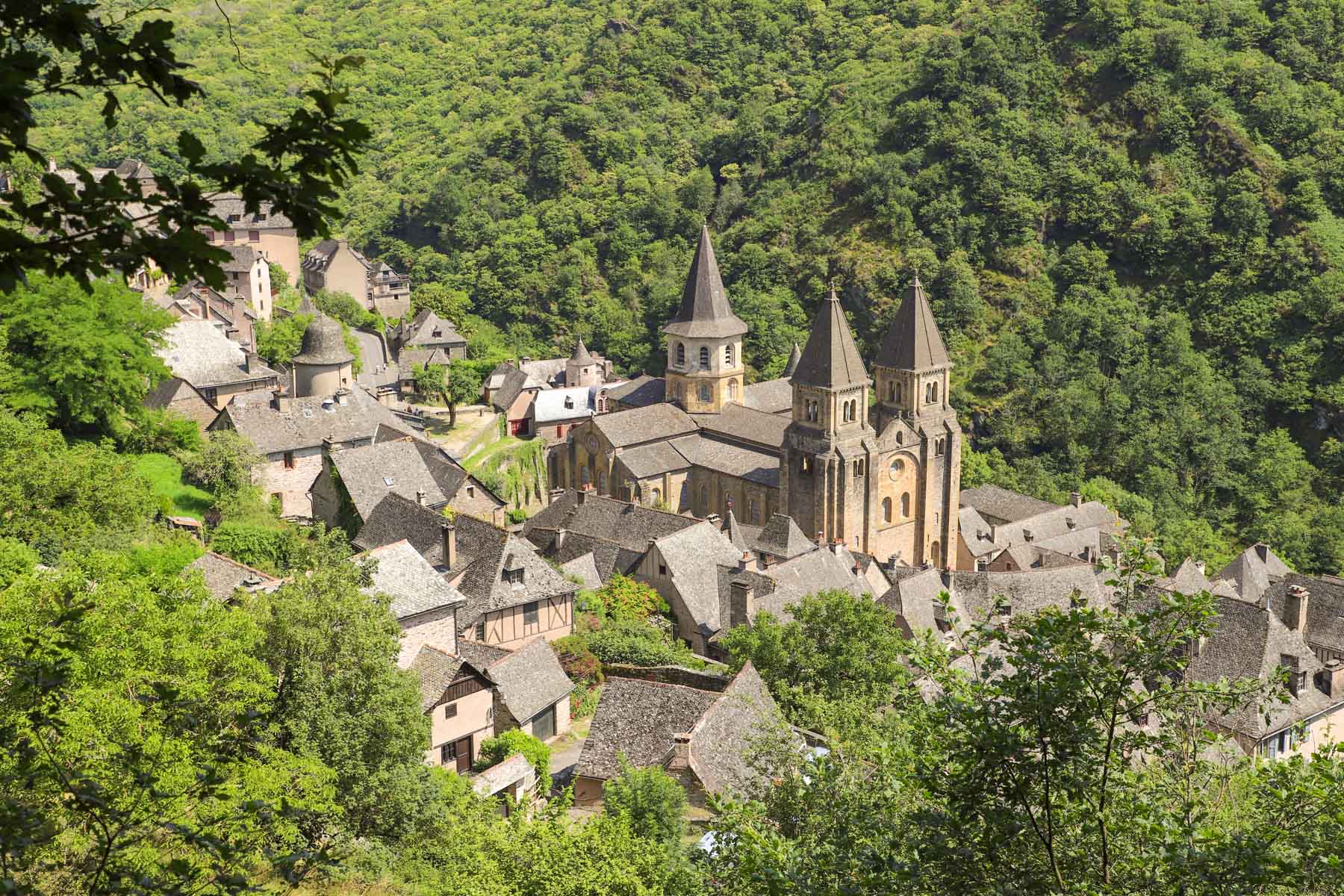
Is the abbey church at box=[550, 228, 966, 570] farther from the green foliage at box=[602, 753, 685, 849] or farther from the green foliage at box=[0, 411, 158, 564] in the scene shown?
the green foliage at box=[602, 753, 685, 849]

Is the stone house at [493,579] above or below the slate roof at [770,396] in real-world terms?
below

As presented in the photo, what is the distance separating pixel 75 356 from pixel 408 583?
49.2 ft

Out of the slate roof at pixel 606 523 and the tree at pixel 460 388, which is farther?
the tree at pixel 460 388

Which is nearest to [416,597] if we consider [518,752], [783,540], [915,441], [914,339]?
[518,752]

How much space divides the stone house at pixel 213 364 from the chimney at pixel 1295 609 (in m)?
41.4

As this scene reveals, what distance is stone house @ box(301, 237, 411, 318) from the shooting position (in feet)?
276

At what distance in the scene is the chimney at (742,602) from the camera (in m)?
41.8

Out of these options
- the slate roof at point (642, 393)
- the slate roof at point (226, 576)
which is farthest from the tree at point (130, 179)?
the slate roof at point (642, 393)

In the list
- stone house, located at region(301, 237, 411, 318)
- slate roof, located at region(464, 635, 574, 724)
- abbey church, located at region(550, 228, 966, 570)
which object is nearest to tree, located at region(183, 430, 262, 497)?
slate roof, located at region(464, 635, 574, 724)

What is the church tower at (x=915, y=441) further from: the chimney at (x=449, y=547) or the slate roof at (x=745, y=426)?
the chimney at (x=449, y=547)

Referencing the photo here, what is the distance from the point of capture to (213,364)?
183 feet

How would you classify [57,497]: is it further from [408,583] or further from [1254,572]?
[1254,572]

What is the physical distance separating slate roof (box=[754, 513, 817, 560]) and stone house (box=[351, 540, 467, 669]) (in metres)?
16.4

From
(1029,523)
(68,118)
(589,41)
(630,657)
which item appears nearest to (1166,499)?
(1029,523)
